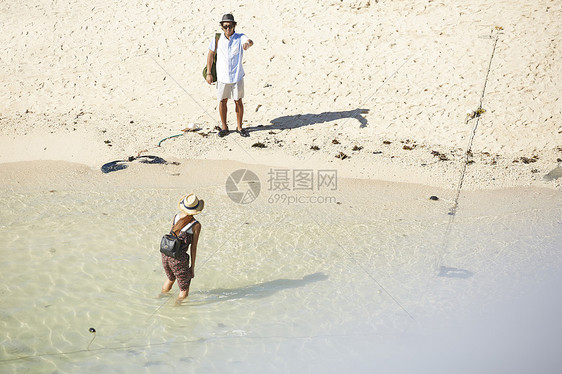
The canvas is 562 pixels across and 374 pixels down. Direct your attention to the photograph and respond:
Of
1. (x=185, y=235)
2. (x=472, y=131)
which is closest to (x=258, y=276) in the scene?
(x=185, y=235)

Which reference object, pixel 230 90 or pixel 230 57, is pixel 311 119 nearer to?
pixel 230 90

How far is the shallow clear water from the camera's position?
488 centimetres

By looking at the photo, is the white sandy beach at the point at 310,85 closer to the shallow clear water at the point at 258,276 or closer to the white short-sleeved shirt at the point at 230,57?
the white short-sleeved shirt at the point at 230,57

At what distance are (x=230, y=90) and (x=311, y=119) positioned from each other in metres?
1.94

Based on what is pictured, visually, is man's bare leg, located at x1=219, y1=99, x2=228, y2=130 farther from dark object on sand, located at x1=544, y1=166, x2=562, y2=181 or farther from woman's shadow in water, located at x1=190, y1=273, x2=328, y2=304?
dark object on sand, located at x1=544, y1=166, x2=562, y2=181

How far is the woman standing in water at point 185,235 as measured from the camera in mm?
4969

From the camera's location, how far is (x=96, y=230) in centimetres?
672

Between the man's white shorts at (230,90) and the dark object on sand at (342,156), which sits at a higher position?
the man's white shorts at (230,90)

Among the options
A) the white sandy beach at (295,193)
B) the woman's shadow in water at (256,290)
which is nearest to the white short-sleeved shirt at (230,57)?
the white sandy beach at (295,193)

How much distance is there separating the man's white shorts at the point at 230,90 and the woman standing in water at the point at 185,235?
4.24 meters

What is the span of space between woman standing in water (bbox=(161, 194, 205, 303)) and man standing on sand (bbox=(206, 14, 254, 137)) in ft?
13.8

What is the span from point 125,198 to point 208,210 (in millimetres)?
1249

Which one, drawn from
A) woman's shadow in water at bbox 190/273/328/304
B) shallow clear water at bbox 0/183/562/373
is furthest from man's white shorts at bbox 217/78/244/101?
woman's shadow in water at bbox 190/273/328/304

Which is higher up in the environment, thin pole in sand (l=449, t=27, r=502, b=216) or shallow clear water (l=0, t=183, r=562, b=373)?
thin pole in sand (l=449, t=27, r=502, b=216)
